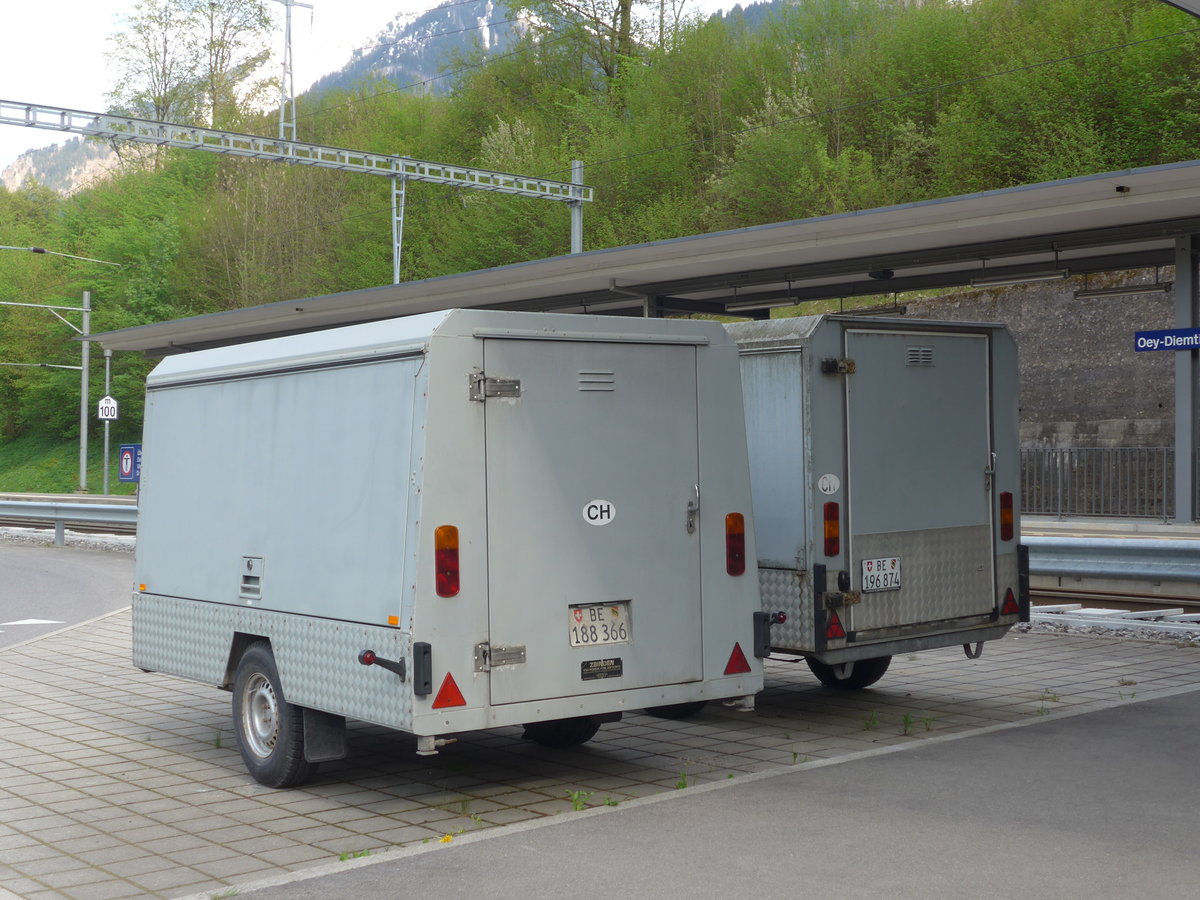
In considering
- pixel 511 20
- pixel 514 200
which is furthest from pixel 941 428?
pixel 511 20

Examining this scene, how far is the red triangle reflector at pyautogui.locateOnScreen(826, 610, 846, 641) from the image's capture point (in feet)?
28.6

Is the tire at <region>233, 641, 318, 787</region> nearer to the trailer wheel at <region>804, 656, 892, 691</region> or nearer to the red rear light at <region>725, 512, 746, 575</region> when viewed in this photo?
the red rear light at <region>725, 512, 746, 575</region>

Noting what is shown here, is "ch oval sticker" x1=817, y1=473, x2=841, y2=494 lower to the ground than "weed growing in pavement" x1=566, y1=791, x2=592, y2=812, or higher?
higher

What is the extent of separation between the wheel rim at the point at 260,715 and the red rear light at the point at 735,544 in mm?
2584

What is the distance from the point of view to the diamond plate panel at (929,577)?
898 cm

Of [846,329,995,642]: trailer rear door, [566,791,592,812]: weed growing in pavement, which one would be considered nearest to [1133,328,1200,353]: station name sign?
[846,329,995,642]: trailer rear door

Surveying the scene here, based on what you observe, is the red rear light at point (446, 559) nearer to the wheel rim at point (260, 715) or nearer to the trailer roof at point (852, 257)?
the wheel rim at point (260, 715)

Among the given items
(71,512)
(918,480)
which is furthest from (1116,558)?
(71,512)

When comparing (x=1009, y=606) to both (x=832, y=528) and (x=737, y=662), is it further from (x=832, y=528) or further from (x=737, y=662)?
(x=737, y=662)

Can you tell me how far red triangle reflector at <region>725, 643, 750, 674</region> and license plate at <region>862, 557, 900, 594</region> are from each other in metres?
1.63

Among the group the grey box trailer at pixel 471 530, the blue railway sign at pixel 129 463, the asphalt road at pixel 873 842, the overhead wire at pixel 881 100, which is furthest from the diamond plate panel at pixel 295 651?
the overhead wire at pixel 881 100

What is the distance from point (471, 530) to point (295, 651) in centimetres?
136

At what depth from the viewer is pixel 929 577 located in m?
9.30

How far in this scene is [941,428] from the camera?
30.9 feet
